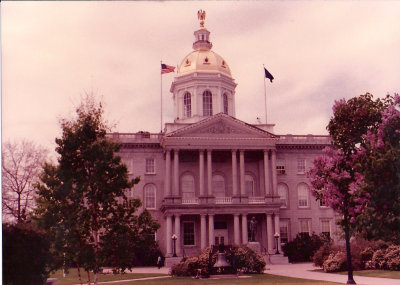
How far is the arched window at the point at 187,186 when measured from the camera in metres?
55.4

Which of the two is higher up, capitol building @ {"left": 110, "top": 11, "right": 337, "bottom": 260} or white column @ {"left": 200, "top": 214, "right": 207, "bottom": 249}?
capitol building @ {"left": 110, "top": 11, "right": 337, "bottom": 260}

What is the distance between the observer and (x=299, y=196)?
189ft

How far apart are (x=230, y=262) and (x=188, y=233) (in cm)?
1989

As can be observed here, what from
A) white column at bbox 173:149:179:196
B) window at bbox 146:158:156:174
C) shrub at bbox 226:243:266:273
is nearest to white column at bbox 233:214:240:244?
white column at bbox 173:149:179:196

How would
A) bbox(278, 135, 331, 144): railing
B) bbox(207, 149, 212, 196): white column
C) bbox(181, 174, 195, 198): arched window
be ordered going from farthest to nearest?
bbox(278, 135, 331, 144): railing → bbox(181, 174, 195, 198): arched window → bbox(207, 149, 212, 196): white column

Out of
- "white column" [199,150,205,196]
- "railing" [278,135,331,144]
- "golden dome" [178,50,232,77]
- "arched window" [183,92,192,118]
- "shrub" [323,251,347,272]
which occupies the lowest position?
"shrub" [323,251,347,272]

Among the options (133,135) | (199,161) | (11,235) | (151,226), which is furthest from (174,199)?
(11,235)

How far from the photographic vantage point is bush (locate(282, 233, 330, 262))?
52.0 metres

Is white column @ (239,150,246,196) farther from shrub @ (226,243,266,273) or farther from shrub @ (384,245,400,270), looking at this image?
shrub @ (384,245,400,270)

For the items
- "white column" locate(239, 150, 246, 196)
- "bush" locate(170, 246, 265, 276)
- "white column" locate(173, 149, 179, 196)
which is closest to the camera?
"bush" locate(170, 246, 265, 276)

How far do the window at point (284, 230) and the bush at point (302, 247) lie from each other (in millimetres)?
2630

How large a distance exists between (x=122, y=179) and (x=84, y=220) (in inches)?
96.7

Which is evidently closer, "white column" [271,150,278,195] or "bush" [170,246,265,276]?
"bush" [170,246,265,276]

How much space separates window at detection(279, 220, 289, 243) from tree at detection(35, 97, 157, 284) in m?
35.3
